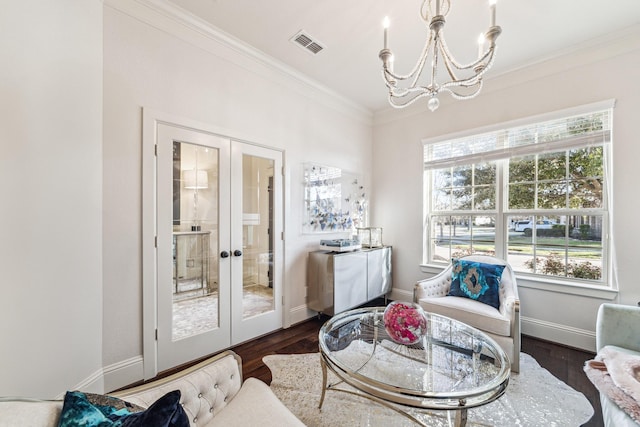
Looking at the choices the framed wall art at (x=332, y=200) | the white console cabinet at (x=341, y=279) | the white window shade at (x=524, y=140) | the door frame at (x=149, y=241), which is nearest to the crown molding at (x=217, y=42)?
the door frame at (x=149, y=241)

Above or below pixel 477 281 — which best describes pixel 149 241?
above

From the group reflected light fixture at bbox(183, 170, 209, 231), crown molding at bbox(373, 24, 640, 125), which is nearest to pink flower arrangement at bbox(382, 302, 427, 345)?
reflected light fixture at bbox(183, 170, 209, 231)

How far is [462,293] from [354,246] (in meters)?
1.32

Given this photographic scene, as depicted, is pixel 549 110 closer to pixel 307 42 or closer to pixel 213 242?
pixel 307 42

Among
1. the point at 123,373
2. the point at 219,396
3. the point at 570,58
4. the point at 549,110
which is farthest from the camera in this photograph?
the point at 549,110

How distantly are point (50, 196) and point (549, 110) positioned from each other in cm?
433

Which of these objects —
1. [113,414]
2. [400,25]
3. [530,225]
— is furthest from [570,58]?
[113,414]

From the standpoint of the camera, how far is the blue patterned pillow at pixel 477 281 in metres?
2.52

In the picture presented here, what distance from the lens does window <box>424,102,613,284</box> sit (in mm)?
2568

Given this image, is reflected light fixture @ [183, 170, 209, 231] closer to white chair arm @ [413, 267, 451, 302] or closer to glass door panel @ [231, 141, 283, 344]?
glass door panel @ [231, 141, 283, 344]

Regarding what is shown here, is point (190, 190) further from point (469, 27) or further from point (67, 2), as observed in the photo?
point (469, 27)

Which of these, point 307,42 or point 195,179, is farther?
point 307,42

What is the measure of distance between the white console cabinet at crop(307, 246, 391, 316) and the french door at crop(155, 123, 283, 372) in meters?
0.45

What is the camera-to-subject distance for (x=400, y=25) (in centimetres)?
226
